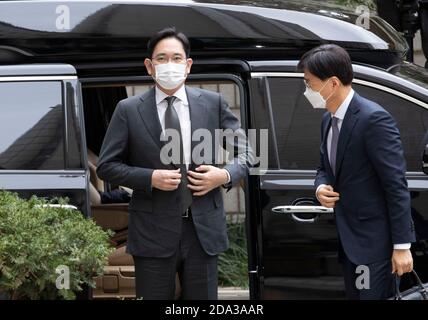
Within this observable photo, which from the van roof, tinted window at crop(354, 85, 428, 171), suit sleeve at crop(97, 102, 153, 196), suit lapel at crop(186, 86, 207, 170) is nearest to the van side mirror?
tinted window at crop(354, 85, 428, 171)

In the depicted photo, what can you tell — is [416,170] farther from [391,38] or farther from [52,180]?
[52,180]

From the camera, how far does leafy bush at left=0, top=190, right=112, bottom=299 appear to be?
14.5 feet

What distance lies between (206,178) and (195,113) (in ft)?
1.11

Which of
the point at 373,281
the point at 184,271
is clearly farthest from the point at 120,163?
the point at 373,281

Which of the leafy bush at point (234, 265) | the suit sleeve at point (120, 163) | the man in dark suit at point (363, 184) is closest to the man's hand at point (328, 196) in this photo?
the man in dark suit at point (363, 184)

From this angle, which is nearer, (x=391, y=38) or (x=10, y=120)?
(x=10, y=120)

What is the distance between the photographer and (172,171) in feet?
16.9

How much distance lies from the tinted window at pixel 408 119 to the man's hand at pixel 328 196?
817mm

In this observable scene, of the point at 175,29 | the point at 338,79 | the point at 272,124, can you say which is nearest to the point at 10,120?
the point at 175,29

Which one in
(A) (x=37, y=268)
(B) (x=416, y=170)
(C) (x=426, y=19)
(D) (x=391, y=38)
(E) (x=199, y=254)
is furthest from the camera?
(C) (x=426, y=19)

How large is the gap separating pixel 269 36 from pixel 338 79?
90 cm

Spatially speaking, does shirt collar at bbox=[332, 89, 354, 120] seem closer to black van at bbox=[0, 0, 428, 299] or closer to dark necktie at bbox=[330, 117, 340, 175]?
dark necktie at bbox=[330, 117, 340, 175]

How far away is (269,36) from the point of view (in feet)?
18.8

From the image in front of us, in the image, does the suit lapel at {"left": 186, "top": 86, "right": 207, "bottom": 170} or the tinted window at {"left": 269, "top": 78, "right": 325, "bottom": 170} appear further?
the tinted window at {"left": 269, "top": 78, "right": 325, "bottom": 170}
